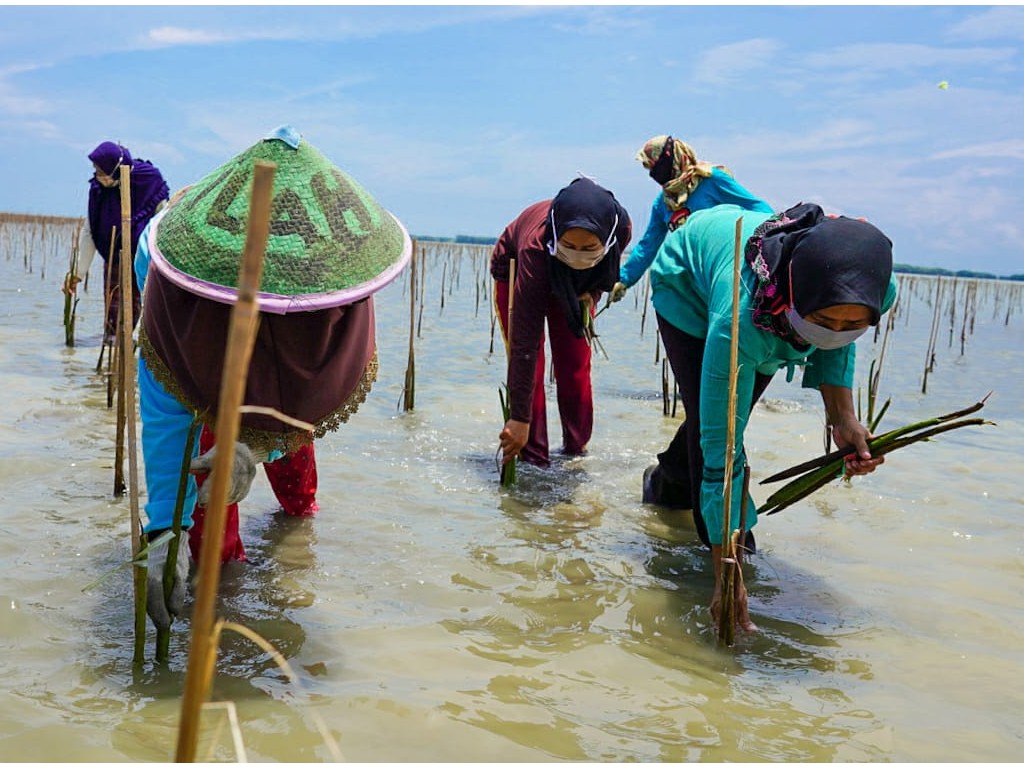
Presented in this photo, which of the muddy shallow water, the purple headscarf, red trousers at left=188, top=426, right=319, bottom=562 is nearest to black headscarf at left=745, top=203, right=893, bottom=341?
the muddy shallow water

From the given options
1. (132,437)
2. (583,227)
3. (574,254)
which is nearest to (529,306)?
(574,254)

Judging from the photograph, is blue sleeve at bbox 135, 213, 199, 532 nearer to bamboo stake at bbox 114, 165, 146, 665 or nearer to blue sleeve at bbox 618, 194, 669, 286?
bamboo stake at bbox 114, 165, 146, 665

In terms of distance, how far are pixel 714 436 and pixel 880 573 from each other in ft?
3.55

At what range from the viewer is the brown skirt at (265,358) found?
187cm

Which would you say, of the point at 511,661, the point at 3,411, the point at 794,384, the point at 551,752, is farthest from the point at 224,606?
the point at 794,384

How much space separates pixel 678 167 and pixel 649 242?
375mm

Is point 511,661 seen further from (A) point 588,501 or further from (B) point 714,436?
(A) point 588,501

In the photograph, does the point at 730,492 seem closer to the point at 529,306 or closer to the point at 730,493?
the point at 730,493

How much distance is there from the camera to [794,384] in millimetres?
7543

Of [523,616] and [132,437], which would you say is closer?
[132,437]

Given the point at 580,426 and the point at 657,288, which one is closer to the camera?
the point at 657,288

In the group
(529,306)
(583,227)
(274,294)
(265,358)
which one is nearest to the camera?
(274,294)

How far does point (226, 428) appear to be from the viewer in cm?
74

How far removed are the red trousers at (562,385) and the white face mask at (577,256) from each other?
1.30ft
